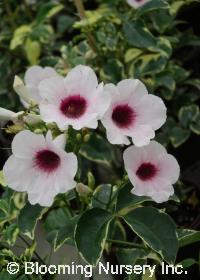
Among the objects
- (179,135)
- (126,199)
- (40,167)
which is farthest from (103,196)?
(179,135)

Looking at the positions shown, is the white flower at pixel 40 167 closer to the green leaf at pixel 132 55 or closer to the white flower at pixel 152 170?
the white flower at pixel 152 170

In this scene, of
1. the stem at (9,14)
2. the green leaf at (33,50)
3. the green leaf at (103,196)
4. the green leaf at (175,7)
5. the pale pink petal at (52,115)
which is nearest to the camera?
the pale pink petal at (52,115)

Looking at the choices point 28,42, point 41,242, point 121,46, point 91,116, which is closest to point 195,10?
point 121,46

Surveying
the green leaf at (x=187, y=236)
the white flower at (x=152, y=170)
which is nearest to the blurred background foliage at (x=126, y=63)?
the green leaf at (x=187, y=236)

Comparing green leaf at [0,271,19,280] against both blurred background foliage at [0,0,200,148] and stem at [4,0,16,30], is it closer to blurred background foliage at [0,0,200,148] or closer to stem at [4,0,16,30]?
blurred background foliage at [0,0,200,148]

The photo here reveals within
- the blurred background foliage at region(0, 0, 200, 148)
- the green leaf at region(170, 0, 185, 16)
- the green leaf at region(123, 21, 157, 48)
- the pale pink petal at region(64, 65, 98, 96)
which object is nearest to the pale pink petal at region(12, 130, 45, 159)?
the pale pink petal at region(64, 65, 98, 96)

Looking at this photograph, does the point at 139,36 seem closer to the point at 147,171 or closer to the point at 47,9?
the point at 47,9
